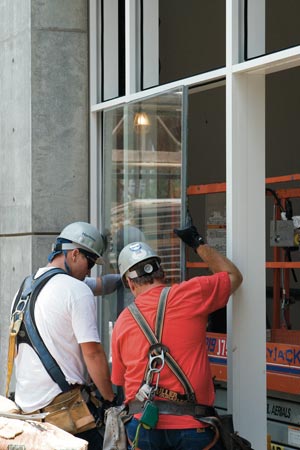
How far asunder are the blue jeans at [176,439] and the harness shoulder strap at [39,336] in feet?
2.65

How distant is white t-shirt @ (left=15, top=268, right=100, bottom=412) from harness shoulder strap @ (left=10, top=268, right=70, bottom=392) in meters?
0.03

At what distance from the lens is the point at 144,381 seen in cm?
518

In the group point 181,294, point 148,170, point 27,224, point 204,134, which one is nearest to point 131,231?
point 148,170

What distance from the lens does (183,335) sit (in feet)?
16.9

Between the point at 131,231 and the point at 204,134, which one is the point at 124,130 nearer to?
the point at 131,231

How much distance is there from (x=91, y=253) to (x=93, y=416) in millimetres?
1028

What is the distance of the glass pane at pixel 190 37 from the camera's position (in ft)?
39.6

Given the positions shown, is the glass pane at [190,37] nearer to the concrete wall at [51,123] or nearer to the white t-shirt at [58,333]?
the concrete wall at [51,123]

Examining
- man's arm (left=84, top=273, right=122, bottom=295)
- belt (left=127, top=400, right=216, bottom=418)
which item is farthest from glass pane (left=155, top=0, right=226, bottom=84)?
belt (left=127, top=400, right=216, bottom=418)

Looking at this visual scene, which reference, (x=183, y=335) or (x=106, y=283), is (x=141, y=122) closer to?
(x=106, y=283)

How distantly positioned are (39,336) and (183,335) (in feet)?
3.55

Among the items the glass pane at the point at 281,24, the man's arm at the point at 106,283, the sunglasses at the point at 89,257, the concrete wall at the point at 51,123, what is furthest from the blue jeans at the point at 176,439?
the glass pane at the point at 281,24

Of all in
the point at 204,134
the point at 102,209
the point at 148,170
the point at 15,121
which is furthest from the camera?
the point at 204,134

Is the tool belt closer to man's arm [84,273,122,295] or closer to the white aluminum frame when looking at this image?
the white aluminum frame
